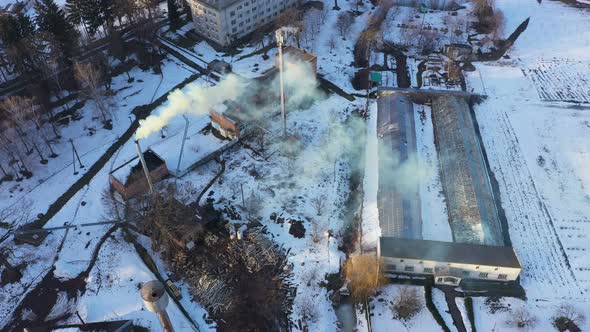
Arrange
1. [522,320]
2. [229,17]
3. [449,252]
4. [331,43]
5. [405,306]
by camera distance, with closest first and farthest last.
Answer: [522,320] < [405,306] < [449,252] < [229,17] < [331,43]

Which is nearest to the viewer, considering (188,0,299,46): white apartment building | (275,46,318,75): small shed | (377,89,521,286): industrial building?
(377,89,521,286): industrial building

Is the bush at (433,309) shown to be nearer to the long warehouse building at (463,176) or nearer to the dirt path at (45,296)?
the long warehouse building at (463,176)

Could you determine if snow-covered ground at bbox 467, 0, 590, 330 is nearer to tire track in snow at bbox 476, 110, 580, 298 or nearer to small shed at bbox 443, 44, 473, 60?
tire track in snow at bbox 476, 110, 580, 298

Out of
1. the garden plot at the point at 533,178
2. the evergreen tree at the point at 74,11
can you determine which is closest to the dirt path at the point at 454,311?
the garden plot at the point at 533,178

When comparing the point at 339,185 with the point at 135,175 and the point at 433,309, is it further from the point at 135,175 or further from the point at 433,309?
the point at 135,175

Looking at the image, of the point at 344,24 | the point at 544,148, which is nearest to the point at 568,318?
the point at 544,148

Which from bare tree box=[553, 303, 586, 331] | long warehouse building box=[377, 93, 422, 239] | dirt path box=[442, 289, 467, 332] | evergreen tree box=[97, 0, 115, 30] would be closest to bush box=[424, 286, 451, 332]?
dirt path box=[442, 289, 467, 332]
